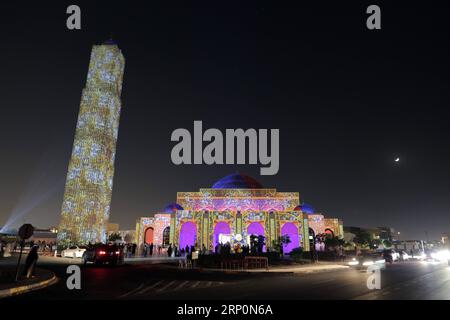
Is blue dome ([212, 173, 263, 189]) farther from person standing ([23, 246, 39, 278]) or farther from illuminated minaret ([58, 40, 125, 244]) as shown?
person standing ([23, 246, 39, 278])

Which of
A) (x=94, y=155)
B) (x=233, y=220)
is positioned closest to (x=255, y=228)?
(x=233, y=220)

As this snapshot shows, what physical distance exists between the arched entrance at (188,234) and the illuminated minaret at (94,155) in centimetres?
1596

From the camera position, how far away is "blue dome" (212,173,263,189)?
64500 millimetres

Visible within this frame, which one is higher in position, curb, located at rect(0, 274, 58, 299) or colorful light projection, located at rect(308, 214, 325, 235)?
colorful light projection, located at rect(308, 214, 325, 235)

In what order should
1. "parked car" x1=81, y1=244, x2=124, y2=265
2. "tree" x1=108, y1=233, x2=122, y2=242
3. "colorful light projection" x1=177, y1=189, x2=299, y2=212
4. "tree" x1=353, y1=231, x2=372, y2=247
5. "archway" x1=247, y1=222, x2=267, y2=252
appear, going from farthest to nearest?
"tree" x1=353, y1=231, x2=372, y2=247
"tree" x1=108, y1=233, x2=122, y2=242
"colorful light projection" x1=177, y1=189, x2=299, y2=212
"archway" x1=247, y1=222, x2=267, y2=252
"parked car" x1=81, y1=244, x2=124, y2=265

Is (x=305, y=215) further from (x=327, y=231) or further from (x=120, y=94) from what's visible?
(x=120, y=94)

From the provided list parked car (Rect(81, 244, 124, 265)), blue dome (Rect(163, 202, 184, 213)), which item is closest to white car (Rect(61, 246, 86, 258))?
parked car (Rect(81, 244, 124, 265))

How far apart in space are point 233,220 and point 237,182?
11632mm

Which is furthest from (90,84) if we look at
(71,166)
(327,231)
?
(327,231)

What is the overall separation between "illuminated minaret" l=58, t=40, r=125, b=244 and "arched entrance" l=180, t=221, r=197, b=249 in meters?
16.0

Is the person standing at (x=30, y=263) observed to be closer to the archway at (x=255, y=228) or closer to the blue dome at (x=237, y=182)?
the archway at (x=255, y=228)

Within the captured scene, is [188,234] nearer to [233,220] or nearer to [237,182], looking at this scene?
[233,220]

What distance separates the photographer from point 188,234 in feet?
185

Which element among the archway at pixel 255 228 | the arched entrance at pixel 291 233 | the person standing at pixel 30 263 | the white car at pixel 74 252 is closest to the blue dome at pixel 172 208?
the archway at pixel 255 228
